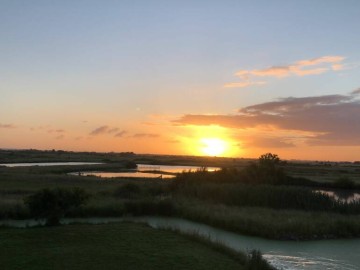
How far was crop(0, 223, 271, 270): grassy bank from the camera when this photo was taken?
1422 cm

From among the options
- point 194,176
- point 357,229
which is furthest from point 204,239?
point 194,176

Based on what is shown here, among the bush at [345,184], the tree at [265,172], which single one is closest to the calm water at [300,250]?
the tree at [265,172]

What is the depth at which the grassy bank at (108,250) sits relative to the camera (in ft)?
46.6

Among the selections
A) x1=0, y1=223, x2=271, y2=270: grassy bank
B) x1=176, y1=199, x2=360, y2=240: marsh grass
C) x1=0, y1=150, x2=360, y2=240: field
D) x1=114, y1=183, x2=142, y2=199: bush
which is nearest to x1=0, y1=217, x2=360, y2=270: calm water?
x1=176, y1=199, x2=360, y2=240: marsh grass

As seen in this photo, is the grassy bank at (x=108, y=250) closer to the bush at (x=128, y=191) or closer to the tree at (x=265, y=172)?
the bush at (x=128, y=191)

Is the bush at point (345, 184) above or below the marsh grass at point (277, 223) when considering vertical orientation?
above

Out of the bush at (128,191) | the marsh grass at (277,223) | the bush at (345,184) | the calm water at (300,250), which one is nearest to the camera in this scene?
the calm water at (300,250)

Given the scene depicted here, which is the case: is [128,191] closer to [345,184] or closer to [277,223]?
[277,223]

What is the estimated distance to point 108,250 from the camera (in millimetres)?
16125

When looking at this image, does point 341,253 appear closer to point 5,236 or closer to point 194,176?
point 5,236

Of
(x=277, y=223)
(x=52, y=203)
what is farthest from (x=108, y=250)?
(x=277, y=223)

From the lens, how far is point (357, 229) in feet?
78.3

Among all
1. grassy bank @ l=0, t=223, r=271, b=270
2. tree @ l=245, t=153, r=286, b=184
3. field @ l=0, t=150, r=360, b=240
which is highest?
tree @ l=245, t=153, r=286, b=184

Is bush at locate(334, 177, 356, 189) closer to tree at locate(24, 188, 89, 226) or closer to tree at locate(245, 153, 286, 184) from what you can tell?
tree at locate(245, 153, 286, 184)
